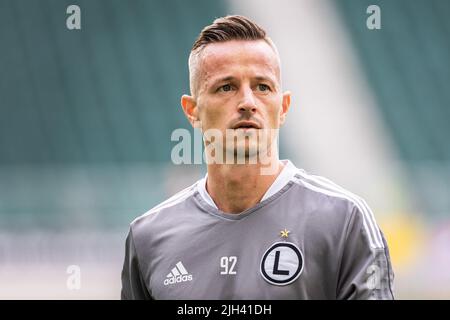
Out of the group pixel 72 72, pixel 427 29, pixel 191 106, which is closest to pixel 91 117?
pixel 72 72

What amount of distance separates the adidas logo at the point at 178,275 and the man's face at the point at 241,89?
1.50ft

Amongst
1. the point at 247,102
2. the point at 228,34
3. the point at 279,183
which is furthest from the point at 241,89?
the point at 279,183

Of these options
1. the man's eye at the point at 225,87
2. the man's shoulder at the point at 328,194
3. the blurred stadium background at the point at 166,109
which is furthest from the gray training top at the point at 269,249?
the blurred stadium background at the point at 166,109

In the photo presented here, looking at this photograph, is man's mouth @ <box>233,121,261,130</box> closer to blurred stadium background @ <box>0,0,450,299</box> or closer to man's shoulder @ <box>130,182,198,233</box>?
man's shoulder @ <box>130,182,198,233</box>

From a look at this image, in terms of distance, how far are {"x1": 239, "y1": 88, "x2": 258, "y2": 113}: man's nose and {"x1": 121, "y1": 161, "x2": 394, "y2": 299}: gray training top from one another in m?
0.31

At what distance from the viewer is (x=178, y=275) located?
2.85m

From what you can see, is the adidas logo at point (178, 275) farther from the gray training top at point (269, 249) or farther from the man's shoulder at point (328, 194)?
the man's shoulder at point (328, 194)

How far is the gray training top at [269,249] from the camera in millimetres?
2613

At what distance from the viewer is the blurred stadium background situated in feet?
34.7

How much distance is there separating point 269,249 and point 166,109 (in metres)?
10.2

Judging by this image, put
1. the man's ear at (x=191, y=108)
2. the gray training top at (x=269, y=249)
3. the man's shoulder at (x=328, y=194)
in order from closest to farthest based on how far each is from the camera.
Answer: the gray training top at (x=269, y=249) < the man's shoulder at (x=328, y=194) < the man's ear at (x=191, y=108)

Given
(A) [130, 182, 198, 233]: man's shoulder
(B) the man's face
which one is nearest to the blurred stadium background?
(A) [130, 182, 198, 233]: man's shoulder
